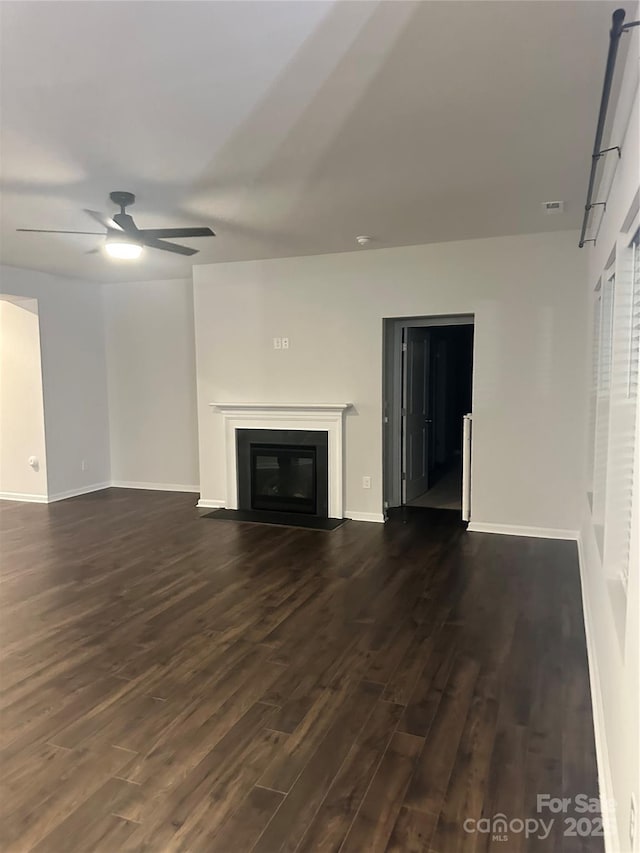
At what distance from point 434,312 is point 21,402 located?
5072 mm

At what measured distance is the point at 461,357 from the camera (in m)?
9.45

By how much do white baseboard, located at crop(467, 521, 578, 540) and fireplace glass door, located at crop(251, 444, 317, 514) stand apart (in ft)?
5.68

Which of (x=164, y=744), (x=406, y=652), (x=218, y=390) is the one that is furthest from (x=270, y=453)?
(x=164, y=744)

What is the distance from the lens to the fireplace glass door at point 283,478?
6148mm

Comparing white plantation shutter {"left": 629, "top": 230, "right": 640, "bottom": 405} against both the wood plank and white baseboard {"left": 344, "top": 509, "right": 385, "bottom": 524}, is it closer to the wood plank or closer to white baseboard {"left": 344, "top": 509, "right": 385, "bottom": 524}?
the wood plank

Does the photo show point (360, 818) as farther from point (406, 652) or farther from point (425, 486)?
point (425, 486)

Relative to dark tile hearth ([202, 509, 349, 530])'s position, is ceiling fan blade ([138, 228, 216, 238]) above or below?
above

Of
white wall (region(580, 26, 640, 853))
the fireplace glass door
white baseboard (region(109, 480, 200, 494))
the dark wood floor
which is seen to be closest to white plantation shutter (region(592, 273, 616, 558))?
white wall (region(580, 26, 640, 853))

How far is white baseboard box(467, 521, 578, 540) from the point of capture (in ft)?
16.8

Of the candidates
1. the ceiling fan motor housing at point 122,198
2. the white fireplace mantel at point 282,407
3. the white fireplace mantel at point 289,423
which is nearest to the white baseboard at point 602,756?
the white fireplace mantel at point 289,423

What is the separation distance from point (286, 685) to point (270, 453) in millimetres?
3619

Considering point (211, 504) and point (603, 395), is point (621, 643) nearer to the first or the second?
point (603, 395)

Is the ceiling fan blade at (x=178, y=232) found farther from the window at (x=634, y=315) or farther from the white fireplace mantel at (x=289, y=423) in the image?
the window at (x=634, y=315)

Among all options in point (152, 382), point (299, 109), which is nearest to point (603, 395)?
point (299, 109)
